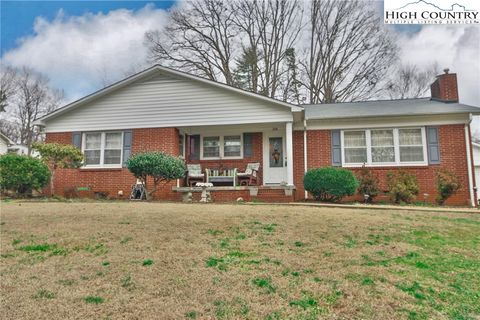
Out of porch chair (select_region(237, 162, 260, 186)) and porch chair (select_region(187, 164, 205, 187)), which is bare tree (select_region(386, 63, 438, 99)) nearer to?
porch chair (select_region(237, 162, 260, 186))

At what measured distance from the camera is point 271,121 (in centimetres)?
1334

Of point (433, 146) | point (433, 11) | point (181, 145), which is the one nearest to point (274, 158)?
point (181, 145)

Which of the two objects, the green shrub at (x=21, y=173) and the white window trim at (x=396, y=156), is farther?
the white window trim at (x=396, y=156)

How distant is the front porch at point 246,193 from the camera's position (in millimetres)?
12547

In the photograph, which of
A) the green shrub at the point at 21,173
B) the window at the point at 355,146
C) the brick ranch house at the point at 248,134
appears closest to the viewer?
the green shrub at the point at 21,173

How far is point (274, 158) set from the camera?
14.8m

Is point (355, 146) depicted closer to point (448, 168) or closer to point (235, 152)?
point (448, 168)

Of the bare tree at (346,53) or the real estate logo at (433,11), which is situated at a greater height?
the bare tree at (346,53)

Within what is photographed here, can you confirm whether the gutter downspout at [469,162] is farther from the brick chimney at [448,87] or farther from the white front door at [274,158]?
the white front door at [274,158]

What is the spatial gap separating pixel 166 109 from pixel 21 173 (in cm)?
576

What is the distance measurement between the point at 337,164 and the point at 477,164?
11681mm

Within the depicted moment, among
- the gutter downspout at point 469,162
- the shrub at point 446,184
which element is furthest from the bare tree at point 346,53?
the shrub at point 446,184

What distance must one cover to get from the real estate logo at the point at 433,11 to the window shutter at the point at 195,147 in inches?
351

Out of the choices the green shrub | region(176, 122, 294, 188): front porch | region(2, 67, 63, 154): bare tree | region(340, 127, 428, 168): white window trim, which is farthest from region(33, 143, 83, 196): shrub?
region(2, 67, 63, 154): bare tree
